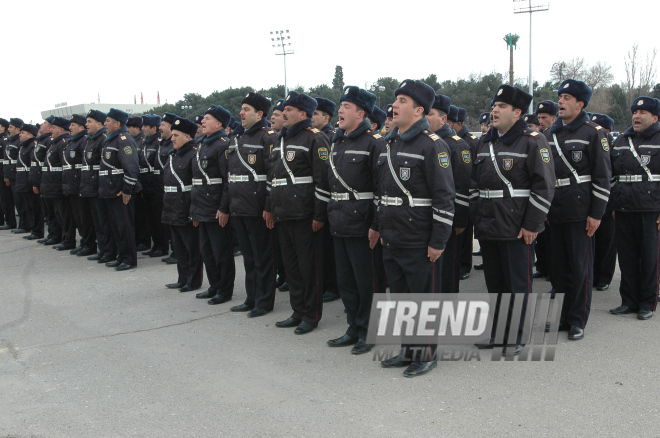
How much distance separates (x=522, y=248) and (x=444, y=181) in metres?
1.03

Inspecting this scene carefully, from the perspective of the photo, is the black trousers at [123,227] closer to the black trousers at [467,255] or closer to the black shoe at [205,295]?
the black shoe at [205,295]

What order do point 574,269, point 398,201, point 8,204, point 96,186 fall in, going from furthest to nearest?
point 8,204 < point 96,186 < point 574,269 < point 398,201

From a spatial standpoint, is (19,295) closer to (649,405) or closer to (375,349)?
(375,349)

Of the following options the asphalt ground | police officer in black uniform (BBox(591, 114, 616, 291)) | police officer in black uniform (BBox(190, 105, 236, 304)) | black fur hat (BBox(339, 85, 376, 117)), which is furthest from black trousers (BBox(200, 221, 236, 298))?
police officer in black uniform (BBox(591, 114, 616, 291))

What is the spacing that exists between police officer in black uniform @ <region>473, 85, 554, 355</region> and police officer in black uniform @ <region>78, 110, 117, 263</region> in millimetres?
6502

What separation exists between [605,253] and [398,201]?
155 inches

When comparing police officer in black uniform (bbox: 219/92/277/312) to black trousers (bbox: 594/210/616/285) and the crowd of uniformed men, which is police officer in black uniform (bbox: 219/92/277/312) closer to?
the crowd of uniformed men

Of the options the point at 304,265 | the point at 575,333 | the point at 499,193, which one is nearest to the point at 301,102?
the point at 304,265

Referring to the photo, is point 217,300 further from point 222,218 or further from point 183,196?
point 183,196

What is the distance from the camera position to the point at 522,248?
16.5 feet

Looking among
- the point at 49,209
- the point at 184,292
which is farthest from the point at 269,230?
the point at 49,209

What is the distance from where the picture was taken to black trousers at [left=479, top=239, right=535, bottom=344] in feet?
16.5

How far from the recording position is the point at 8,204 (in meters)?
13.6

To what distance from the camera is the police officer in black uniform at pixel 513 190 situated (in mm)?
4895
